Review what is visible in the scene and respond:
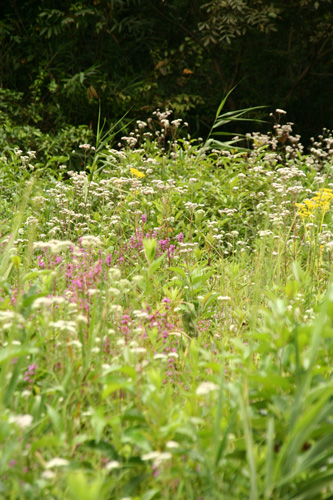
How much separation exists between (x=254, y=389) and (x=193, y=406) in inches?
7.5

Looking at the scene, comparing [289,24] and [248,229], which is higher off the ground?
[289,24]

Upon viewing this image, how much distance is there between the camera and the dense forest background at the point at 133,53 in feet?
29.0

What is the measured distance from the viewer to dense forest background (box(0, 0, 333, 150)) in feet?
29.0

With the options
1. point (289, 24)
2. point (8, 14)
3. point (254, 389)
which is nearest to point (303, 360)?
point (254, 389)

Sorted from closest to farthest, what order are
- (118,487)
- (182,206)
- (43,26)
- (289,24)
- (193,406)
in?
1. (118,487)
2. (193,406)
3. (182,206)
4. (43,26)
5. (289,24)

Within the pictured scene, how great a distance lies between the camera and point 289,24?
34.0 feet

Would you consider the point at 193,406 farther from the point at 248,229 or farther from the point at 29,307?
the point at 248,229

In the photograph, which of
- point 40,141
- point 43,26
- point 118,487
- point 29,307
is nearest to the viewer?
point 118,487

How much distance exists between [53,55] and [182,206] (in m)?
5.68

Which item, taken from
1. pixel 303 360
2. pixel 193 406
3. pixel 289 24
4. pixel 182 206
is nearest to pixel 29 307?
pixel 193 406

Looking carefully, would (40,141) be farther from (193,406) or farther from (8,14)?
A: (193,406)

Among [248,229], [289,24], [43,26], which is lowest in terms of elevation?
[248,229]

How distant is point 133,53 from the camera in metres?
10.1

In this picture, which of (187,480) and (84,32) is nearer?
(187,480)
